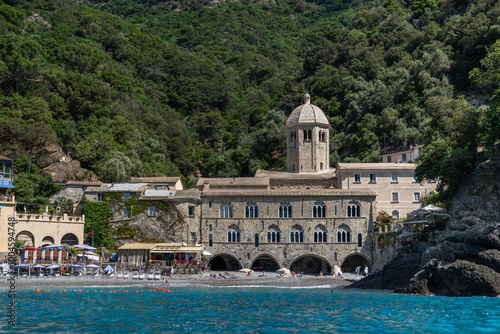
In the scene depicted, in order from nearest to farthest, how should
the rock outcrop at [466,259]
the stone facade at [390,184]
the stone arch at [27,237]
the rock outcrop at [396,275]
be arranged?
the rock outcrop at [466,259] → the rock outcrop at [396,275] → the stone arch at [27,237] → the stone facade at [390,184]

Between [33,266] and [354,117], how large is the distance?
48.0 metres

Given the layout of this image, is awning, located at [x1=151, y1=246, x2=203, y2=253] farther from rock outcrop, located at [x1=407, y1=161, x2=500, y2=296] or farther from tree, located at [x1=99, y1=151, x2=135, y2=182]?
→ rock outcrop, located at [x1=407, y1=161, x2=500, y2=296]

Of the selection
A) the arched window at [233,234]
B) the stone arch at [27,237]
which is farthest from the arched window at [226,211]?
the stone arch at [27,237]

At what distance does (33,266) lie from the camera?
39.6 meters

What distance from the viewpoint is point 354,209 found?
166 ft

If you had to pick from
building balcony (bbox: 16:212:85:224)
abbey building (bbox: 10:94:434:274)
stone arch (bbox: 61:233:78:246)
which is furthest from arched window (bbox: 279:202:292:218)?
stone arch (bbox: 61:233:78:246)

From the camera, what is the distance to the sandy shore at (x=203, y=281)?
37.4 metres

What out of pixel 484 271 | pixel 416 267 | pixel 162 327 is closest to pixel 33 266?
pixel 162 327

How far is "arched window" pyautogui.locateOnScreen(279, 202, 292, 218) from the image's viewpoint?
5078 centimetres

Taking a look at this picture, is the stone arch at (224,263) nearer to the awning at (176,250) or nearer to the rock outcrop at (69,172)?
the awning at (176,250)

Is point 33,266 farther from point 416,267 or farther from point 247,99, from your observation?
point 247,99

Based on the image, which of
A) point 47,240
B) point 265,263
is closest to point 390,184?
point 265,263

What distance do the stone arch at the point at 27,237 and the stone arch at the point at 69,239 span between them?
361 cm

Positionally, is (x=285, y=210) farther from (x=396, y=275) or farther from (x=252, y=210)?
(x=396, y=275)
